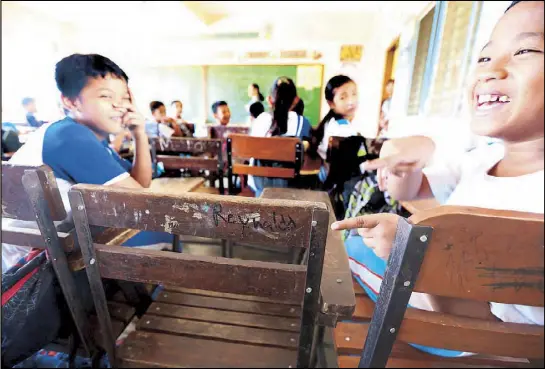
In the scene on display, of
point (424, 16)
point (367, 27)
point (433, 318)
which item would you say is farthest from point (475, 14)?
point (433, 318)

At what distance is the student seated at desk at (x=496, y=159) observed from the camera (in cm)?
21

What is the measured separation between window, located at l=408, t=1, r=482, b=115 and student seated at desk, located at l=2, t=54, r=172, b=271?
74 centimetres

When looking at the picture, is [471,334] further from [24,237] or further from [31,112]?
[31,112]

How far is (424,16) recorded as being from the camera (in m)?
0.86

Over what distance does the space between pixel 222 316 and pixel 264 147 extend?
503mm

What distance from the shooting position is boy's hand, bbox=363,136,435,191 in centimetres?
36

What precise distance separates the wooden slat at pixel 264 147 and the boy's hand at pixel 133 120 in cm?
25

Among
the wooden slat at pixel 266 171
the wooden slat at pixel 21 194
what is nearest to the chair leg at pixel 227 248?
the wooden slat at pixel 266 171

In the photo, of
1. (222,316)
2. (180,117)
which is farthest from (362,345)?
(180,117)

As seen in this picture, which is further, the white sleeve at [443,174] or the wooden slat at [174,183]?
the wooden slat at [174,183]

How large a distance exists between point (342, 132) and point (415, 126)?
0.22 metres

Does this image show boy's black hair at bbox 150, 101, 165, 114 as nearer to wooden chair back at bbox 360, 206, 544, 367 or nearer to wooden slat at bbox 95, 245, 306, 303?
wooden slat at bbox 95, 245, 306, 303

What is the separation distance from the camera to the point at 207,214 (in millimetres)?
359

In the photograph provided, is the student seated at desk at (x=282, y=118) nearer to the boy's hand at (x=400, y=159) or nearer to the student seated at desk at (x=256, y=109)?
the student seated at desk at (x=256, y=109)
